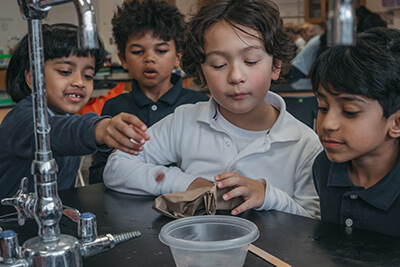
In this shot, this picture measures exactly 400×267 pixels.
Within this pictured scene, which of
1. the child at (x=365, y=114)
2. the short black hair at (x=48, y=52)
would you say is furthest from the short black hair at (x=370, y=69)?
the short black hair at (x=48, y=52)

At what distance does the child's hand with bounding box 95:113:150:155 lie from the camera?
2.67 feet

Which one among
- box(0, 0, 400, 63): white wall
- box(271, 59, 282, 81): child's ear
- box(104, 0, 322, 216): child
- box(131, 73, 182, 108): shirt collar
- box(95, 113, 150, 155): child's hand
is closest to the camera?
box(95, 113, 150, 155): child's hand

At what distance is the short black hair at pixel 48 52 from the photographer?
145 cm

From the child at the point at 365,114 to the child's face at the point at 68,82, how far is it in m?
0.75

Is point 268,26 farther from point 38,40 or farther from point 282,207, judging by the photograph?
point 38,40

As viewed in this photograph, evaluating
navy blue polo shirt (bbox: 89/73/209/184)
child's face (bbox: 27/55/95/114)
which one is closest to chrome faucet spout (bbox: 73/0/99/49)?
child's face (bbox: 27/55/95/114)

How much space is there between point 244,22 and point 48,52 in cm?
61

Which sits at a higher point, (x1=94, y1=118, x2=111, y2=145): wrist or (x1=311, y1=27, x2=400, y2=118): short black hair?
(x1=311, y1=27, x2=400, y2=118): short black hair

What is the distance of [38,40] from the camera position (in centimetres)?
60

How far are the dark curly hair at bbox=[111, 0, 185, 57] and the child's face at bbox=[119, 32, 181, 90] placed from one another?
0.08 feet

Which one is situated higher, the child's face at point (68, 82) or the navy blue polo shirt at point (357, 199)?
the child's face at point (68, 82)

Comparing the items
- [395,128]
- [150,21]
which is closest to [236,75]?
[395,128]

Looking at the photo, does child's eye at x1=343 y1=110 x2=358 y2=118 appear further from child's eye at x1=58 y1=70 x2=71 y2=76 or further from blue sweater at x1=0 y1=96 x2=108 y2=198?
child's eye at x1=58 y1=70 x2=71 y2=76

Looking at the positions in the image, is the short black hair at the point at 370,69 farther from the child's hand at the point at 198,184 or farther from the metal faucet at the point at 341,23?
the metal faucet at the point at 341,23
